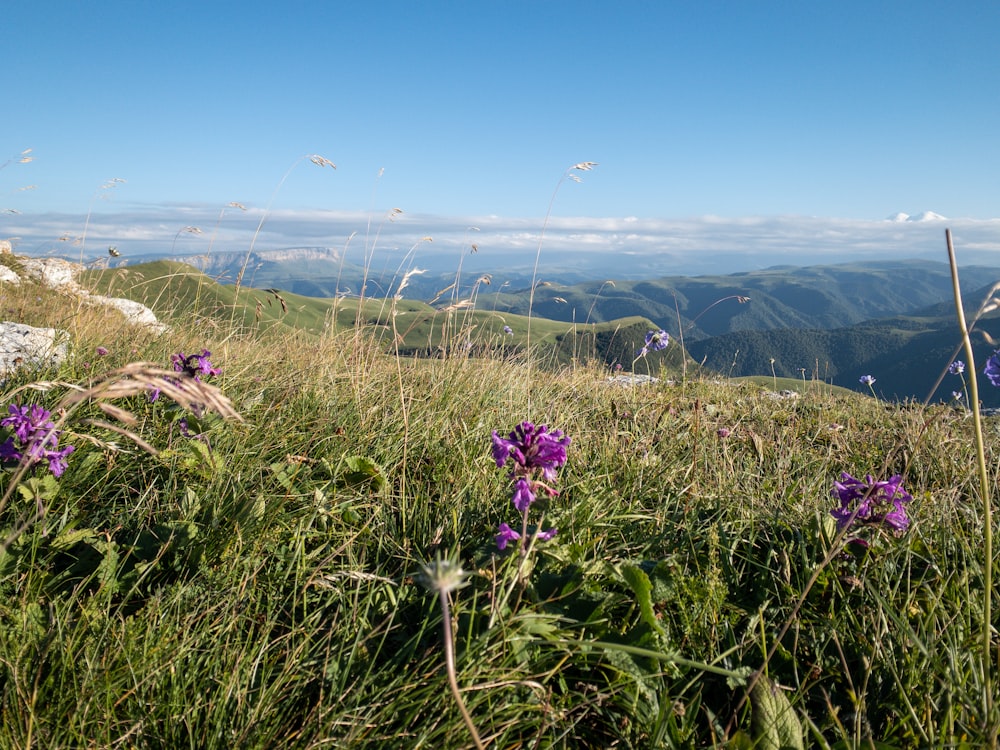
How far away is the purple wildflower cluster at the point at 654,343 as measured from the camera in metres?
7.09

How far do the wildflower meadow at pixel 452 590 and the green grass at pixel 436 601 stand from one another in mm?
14

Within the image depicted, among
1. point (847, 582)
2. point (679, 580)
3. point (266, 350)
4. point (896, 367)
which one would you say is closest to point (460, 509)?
point (679, 580)

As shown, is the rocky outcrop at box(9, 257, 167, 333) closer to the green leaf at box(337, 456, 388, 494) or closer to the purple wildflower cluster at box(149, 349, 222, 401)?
the purple wildflower cluster at box(149, 349, 222, 401)

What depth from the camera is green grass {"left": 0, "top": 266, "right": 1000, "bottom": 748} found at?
1.62 m

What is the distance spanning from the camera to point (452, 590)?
84.0 inches

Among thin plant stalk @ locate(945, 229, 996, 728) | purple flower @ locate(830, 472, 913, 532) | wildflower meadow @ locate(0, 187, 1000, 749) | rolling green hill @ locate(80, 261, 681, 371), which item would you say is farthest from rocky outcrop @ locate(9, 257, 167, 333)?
thin plant stalk @ locate(945, 229, 996, 728)

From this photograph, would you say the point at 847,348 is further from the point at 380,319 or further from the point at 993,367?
the point at 993,367

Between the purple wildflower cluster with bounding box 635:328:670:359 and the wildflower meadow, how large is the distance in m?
3.71

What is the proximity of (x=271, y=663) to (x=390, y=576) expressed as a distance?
1.66 feet

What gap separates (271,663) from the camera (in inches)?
73.6

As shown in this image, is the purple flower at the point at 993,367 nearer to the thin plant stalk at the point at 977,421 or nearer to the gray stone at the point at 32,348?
the thin plant stalk at the point at 977,421

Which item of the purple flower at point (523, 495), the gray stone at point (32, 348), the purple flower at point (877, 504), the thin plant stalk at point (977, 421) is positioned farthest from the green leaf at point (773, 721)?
the gray stone at point (32, 348)

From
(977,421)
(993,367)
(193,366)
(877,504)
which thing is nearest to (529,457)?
(977,421)

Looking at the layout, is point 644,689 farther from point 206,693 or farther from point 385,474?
point 385,474
